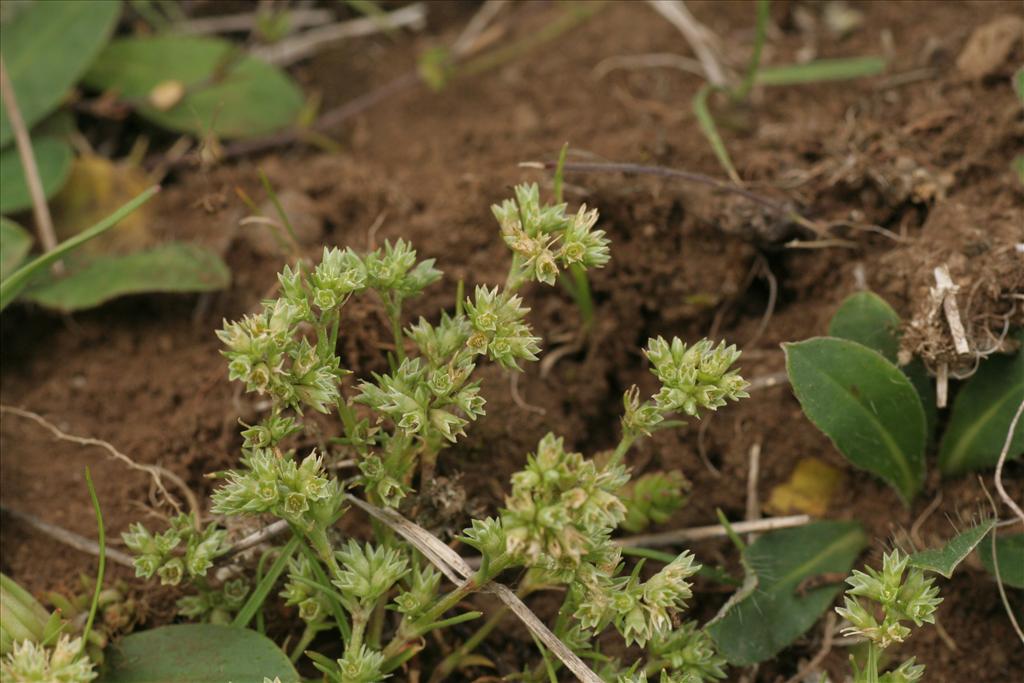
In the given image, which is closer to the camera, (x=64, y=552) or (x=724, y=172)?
(x=64, y=552)

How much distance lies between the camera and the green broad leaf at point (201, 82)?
348cm

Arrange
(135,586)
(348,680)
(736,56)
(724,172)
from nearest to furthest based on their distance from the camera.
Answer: (348,680), (135,586), (724,172), (736,56)

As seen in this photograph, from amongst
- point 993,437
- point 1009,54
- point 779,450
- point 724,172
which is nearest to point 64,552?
point 779,450

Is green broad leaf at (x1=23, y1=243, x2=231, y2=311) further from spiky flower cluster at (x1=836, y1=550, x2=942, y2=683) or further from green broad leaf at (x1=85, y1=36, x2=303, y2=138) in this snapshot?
spiky flower cluster at (x1=836, y1=550, x2=942, y2=683)

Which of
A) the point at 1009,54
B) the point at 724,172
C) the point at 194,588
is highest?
the point at 1009,54

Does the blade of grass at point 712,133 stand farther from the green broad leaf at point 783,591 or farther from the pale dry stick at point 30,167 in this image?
the pale dry stick at point 30,167

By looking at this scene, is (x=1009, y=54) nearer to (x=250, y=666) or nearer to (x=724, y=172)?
(x=724, y=172)

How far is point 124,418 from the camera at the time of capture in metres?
2.72

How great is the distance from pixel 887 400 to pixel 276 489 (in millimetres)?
1456

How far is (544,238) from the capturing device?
2078 millimetres

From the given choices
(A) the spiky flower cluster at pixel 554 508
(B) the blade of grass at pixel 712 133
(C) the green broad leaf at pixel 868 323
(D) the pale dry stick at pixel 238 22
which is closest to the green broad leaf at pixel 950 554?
(C) the green broad leaf at pixel 868 323

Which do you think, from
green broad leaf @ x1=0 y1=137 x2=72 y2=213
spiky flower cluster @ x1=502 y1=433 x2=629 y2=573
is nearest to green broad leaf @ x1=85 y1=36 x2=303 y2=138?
green broad leaf @ x1=0 y1=137 x2=72 y2=213

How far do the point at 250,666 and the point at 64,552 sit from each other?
672 millimetres

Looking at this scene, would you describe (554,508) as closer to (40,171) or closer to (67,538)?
(67,538)
